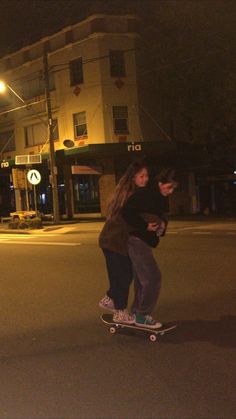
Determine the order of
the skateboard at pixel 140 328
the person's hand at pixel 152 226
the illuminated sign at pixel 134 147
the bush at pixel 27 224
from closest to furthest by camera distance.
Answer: the person's hand at pixel 152 226 < the skateboard at pixel 140 328 < the bush at pixel 27 224 < the illuminated sign at pixel 134 147

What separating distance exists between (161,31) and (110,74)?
3721 mm

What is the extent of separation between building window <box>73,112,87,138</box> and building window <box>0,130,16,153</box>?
5.66 meters

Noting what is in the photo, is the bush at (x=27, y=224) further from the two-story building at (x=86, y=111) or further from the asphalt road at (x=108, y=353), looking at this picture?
the asphalt road at (x=108, y=353)

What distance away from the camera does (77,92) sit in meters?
28.9

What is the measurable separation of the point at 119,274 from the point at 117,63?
24.4m

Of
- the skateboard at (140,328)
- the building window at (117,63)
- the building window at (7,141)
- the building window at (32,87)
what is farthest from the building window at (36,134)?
the skateboard at (140,328)

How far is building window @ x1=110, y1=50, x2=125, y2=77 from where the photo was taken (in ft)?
92.5

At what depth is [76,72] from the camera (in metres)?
29.2

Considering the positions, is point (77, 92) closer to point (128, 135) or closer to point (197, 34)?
point (128, 135)

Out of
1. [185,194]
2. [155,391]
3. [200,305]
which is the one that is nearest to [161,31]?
Answer: [185,194]

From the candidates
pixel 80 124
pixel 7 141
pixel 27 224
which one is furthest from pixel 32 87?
pixel 27 224

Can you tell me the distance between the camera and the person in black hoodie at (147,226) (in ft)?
17.2

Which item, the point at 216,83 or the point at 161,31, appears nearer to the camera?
the point at 216,83

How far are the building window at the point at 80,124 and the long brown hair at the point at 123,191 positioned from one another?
2369 cm
